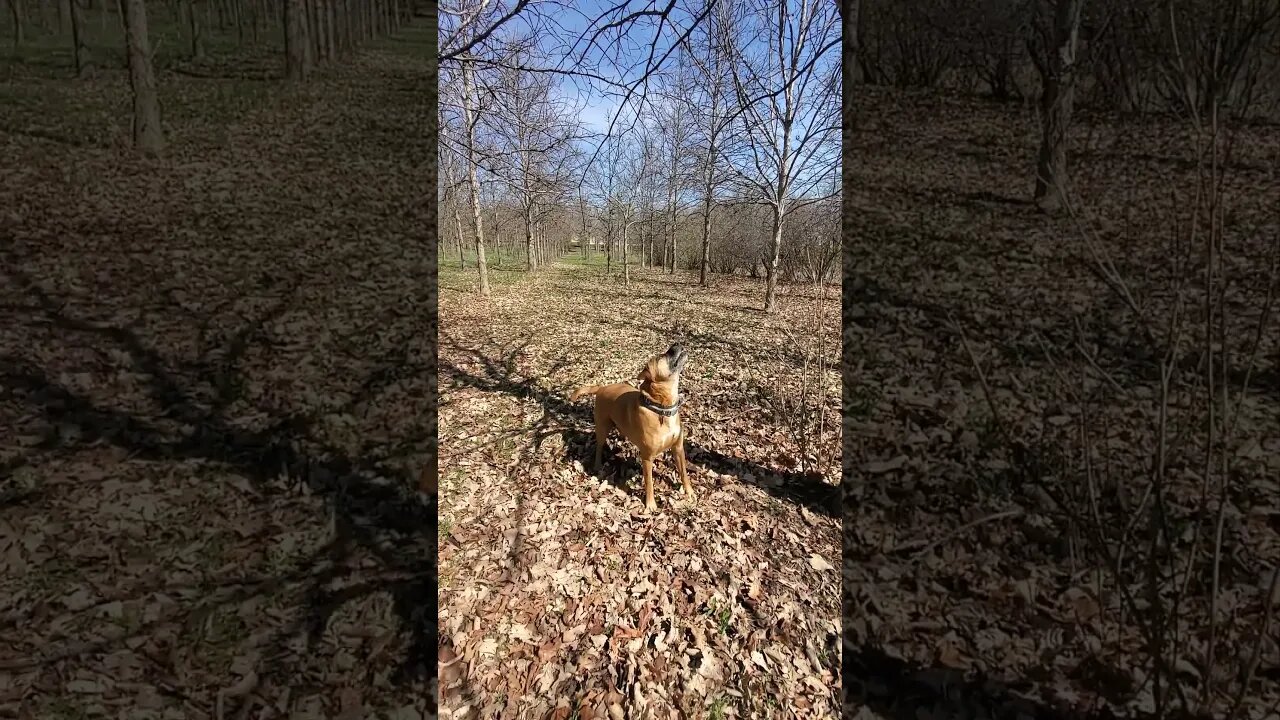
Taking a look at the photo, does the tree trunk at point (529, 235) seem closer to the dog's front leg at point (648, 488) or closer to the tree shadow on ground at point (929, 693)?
the dog's front leg at point (648, 488)

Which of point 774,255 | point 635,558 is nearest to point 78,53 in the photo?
point 774,255

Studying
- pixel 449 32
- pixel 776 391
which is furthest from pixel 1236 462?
pixel 449 32

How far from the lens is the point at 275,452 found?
158 inches

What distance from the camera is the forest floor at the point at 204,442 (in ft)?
8.44

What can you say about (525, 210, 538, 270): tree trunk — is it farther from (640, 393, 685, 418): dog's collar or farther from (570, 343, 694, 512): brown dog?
(640, 393, 685, 418): dog's collar

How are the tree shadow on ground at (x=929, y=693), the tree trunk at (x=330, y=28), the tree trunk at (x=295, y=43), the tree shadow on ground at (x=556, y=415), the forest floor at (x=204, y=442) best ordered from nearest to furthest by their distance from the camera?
the tree shadow on ground at (x=929, y=693) → the forest floor at (x=204, y=442) → the tree shadow on ground at (x=556, y=415) → the tree trunk at (x=295, y=43) → the tree trunk at (x=330, y=28)

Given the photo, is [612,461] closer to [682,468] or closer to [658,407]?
[682,468]

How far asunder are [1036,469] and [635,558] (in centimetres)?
296

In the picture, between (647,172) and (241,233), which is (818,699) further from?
(647,172)

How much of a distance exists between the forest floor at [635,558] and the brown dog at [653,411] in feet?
1.41

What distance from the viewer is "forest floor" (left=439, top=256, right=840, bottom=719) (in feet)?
Result: 8.48

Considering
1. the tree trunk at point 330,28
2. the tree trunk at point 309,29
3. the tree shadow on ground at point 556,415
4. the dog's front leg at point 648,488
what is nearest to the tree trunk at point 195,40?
the tree trunk at point 309,29

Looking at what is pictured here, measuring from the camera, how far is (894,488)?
3859 millimetres

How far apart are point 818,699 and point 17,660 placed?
389cm
